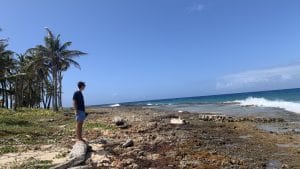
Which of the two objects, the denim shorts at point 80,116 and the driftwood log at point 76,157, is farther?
the denim shorts at point 80,116

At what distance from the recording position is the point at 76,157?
10984 millimetres

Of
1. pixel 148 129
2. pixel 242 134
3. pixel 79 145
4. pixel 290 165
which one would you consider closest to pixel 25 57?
pixel 148 129

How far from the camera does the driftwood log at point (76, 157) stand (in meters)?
10.2

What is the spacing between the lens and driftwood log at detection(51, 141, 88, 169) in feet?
33.4

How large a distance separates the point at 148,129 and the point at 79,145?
895cm

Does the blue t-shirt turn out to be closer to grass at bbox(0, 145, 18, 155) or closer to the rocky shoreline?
the rocky shoreline

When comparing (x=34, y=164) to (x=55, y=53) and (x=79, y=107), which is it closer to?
(x=79, y=107)

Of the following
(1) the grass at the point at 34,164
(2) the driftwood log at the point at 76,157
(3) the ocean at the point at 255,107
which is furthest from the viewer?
(3) the ocean at the point at 255,107

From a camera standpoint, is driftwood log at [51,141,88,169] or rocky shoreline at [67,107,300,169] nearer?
driftwood log at [51,141,88,169]

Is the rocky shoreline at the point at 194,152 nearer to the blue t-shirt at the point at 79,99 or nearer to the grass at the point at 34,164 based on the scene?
the grass at the point at 34,164

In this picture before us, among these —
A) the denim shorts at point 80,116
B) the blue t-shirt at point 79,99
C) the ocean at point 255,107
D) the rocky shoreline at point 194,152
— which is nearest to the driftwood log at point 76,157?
the rocky shoreline at point 194,152

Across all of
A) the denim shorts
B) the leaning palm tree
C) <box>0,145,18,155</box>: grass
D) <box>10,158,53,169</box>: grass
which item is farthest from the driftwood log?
the leaning palm tree

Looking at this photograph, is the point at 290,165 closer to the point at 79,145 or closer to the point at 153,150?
the point at 153,150

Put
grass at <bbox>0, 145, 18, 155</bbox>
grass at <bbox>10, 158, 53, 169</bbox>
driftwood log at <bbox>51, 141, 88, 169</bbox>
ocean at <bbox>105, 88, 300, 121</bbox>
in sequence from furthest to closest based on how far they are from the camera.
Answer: ocean at <bbox>105, 88, 300, 121</bbox>
grass at <bbox>0, 145, 18, 155</bbox>
grass at <bbox>10, 158, 53, 169</bbox>
driftwood log at <bbox>51, 141, 88, 169</bbox>
